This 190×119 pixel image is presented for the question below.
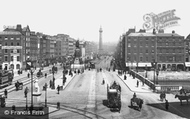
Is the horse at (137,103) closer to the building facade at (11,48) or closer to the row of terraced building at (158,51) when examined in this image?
the row of terraced building at (158,51)

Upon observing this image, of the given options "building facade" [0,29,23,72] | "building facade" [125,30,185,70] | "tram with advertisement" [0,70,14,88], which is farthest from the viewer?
"building facade" [125,30,185,70]

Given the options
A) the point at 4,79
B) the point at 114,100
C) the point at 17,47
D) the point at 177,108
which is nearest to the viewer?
the point at 114,100

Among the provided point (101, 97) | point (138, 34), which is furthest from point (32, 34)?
point (101, 97)

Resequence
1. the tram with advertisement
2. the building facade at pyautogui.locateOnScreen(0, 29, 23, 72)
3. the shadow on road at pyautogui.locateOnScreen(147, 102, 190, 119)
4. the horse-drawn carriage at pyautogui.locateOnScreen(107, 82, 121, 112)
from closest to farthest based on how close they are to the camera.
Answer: the shadow on road at pyautogui.locateOnScreen(147, 102, 190, 119)
the horse-drawn carriage at pyautogui.locateOnScreen(107, 82, 121, 112)
the tram with advertisement
the building facade at pyautogui.locateOnScreen(0, 29, 23, 72)

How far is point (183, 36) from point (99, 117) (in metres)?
66.4

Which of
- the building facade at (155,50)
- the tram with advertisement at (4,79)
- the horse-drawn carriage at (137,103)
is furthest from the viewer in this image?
the building facade at (155,50)

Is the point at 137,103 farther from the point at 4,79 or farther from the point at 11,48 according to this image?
the point at 11,48

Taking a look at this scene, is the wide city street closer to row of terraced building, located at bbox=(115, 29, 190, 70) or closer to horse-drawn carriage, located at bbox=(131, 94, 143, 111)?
horse-drawn carriage, located at bbox=(131, 94, 143, 111)

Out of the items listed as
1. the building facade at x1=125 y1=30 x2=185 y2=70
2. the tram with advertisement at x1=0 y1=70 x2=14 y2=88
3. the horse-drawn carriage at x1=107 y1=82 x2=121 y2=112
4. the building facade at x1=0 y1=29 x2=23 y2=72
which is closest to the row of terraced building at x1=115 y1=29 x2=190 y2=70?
the building facade at x1=125 y1=30 x2=185 y2=70

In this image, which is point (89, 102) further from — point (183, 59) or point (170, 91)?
point (183, 59)

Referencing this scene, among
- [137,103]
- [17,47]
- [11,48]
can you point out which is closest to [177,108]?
[137,103]

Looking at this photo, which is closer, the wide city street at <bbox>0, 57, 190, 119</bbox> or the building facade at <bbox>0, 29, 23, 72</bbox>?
the wide city street at <bbox>0, 57, 190, 119</bbox>

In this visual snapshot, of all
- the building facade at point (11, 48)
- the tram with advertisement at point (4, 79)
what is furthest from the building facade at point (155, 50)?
the tram with advertisement at point (4, 79)

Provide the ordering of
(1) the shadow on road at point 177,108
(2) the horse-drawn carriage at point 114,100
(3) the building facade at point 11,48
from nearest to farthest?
(1) the shadow on road at point 177,108, (2) the horse-drawn carriage at point 114,100, (3) the building facade at point 11,48
